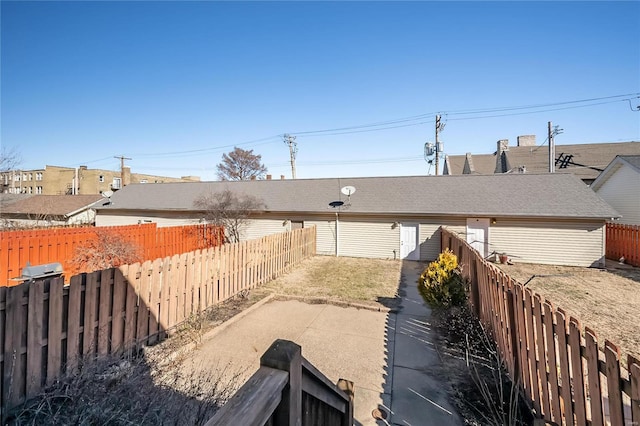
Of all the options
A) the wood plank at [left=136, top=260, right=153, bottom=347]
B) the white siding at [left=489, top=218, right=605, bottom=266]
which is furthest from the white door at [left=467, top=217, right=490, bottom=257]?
the wood plank at [left=136, top=260, right=153, bottom=347]

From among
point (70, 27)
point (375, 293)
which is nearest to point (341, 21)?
point (70, 27)

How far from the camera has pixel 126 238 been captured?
467 inches

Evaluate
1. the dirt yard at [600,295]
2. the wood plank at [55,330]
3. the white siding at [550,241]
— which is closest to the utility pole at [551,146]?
the dirt yard at [600,295]

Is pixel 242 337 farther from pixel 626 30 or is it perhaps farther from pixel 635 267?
pixel 626 30

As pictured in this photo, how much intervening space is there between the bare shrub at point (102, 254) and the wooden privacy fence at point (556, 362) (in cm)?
1139

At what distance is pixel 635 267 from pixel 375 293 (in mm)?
12249

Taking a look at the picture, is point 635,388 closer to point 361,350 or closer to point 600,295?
point 361,350

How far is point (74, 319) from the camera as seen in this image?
371 cm

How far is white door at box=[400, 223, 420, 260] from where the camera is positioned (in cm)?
1433

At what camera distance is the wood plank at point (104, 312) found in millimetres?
4051

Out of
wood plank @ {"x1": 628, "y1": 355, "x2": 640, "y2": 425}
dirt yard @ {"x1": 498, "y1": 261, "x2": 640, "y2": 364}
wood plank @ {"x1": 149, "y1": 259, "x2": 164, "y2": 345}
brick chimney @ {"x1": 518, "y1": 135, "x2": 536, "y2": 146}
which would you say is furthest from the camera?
brick chimney @ {"x1": 518, "y1": 135, "x2": 536, "y2": 146}

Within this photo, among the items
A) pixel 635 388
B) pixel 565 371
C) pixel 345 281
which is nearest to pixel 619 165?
pixel 345 281

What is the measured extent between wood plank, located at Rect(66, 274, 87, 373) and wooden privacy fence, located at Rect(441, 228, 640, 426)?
5.34 metres

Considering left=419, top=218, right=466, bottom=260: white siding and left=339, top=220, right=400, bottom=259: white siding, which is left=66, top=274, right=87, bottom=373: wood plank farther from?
left=419, top=218, right=466, bottom=260: white siding
